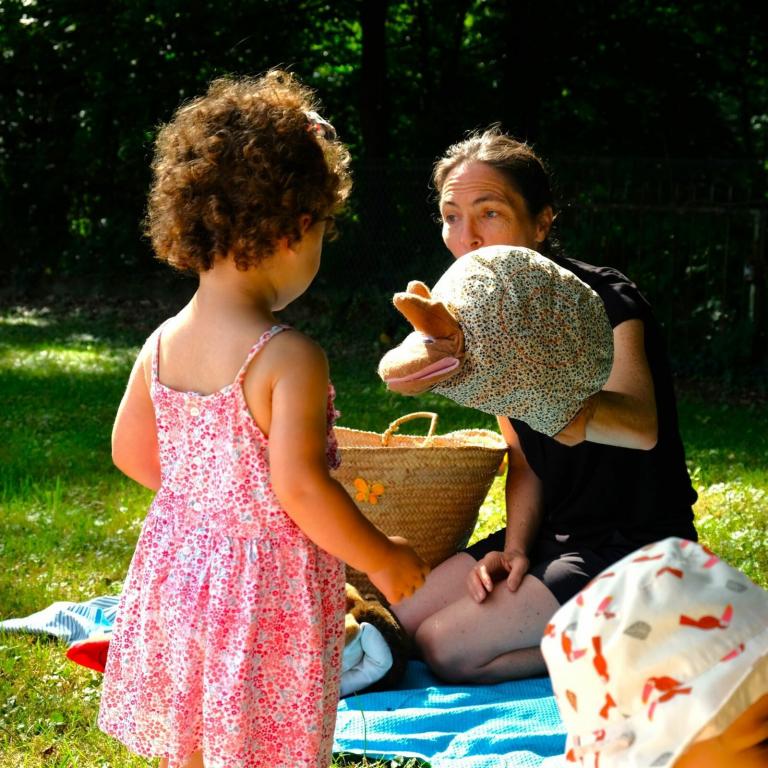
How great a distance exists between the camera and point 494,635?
3.31 metres

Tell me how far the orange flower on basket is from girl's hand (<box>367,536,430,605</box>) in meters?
1.40

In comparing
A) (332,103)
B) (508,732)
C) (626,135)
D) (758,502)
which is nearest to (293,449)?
(508,732)

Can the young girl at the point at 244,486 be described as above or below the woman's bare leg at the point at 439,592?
above

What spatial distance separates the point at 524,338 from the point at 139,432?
888 millimetres

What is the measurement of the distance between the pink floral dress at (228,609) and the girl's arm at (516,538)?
104cm

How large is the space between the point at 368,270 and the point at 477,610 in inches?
302

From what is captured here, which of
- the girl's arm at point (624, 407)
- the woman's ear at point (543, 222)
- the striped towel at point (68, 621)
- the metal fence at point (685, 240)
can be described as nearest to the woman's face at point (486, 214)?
the woman's ear at point (543, 222)

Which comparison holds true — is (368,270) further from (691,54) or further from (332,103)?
(691,54)

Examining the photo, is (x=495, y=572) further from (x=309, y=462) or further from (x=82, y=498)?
(x=82, y=498)

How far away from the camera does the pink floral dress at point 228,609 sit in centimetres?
223

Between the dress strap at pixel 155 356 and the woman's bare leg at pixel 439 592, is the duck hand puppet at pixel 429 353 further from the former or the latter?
the woman's bare leg at pixel 439 592

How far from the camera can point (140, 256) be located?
12602 mm

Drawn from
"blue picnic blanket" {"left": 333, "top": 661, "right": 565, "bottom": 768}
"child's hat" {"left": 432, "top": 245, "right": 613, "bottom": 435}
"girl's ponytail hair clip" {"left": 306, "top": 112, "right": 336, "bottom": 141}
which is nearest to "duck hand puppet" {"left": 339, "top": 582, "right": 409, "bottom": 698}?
"blue picnic blanket" {"left": 333, "top": 661, "right": 565, "bottom": 768}

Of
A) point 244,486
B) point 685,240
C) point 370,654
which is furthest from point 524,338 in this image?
point 685,240
